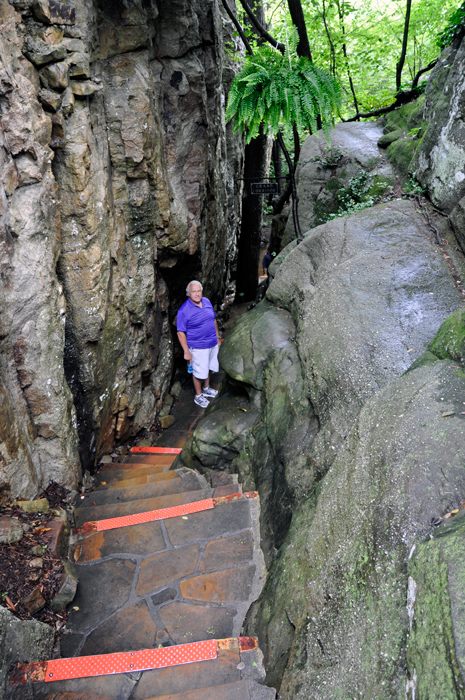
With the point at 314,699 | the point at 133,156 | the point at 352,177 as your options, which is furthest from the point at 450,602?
the point at 352,177

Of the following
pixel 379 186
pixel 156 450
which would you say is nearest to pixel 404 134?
pixel 379 186

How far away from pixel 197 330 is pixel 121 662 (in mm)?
4949

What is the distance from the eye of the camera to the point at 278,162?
1717 centimetres

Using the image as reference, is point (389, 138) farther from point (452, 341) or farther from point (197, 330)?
point (452, 341)

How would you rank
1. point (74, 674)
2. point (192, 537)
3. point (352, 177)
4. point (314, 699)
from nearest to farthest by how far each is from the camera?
point (314, 699) < point (74, 674) < point (192, 537) < point (352, 177)

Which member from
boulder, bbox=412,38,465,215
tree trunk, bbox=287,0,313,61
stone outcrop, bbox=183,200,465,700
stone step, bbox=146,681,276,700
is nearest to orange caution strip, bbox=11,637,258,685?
stone step, bbox=146,681,276,700

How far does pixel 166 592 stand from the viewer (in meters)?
3.34

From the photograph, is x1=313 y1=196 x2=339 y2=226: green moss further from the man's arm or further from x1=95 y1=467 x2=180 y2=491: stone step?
x1=95 y1=467 x2=180 y2=491: stone step

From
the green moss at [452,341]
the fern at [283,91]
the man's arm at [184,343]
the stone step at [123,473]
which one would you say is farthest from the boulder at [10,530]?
the fern at [283,91]

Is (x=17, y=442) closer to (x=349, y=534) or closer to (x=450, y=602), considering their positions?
(x=349, y=534)

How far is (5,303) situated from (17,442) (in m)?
1.20

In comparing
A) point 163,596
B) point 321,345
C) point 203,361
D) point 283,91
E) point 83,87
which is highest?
point 283,91

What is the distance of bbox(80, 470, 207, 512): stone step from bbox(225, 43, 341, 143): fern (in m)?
4.25

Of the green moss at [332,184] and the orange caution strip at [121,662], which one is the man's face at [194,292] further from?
the orange caution strip at [121,662]
